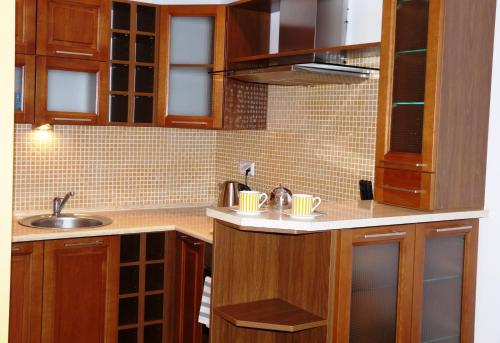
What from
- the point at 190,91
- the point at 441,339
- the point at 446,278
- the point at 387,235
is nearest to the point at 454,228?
the point at 446,278

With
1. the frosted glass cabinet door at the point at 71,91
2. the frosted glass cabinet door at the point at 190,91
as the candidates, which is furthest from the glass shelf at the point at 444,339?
the frosted glass cabinet door at the point at 71,91

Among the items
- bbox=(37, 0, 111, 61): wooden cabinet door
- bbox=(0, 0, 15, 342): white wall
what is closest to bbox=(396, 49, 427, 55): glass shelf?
bbox=(37, 0, 111, 61): wooden cabinet door

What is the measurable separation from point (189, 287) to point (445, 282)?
60.9 inches

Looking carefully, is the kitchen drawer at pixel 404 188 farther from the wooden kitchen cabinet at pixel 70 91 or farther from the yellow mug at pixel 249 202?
the wooden kitchen cabinet at pixel 70 91

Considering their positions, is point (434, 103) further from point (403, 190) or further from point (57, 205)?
point (57, 205)

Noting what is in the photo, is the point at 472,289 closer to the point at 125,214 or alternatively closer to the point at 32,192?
the point at 125,214

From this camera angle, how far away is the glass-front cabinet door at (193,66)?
4.11 metres

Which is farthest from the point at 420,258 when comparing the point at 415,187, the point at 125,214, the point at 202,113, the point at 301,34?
the point at 125,214

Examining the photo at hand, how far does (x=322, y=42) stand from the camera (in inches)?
136

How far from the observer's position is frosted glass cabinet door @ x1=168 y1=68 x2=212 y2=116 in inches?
164

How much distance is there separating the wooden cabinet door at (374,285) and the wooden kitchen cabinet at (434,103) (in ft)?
0.84

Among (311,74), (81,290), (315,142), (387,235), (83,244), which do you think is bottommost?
(81,290)

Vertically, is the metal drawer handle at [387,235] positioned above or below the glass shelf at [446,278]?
above

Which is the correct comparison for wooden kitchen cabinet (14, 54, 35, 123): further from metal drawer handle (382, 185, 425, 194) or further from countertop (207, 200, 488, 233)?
metal drawer handle (382, 185, 425, 194)
